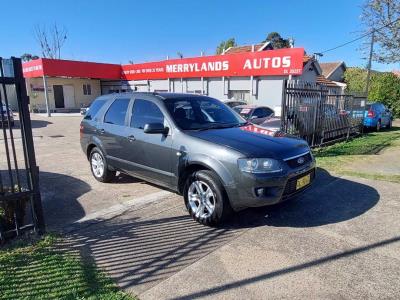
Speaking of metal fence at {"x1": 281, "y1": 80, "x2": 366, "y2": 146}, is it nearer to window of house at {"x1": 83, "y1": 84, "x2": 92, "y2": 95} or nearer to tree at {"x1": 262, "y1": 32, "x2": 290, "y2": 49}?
window of house at {"x1": 83, "y1": 84, "x2": 92, "y2": 95}

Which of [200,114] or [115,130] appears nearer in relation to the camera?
[200,114]

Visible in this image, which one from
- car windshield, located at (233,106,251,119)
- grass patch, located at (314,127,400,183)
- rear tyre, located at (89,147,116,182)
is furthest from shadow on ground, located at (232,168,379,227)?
car windshield, located at (233,106,251,119)

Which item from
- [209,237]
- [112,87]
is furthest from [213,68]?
[209,237]

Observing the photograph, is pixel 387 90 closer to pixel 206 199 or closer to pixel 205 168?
pixel 205 168

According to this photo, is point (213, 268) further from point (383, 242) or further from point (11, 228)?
point (11, 228)

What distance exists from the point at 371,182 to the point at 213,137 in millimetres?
3812

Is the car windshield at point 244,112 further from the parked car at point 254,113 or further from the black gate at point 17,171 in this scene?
the black gate at point 17,171

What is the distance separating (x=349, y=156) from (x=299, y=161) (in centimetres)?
525

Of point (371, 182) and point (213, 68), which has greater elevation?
point (213, 68)

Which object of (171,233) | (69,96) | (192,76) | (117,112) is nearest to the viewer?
(171,233)

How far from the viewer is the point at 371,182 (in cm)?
618

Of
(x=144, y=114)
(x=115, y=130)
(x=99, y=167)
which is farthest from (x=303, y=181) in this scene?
(x=99, y=167)

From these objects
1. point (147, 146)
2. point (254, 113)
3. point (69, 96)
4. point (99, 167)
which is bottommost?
point (99, 167)

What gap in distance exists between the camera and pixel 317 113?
9812mm
